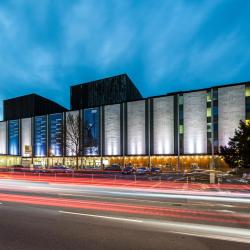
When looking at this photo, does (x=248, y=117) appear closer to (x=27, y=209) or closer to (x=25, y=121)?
(x=27, y=209)

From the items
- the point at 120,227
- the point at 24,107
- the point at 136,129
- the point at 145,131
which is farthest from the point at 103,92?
the point at 120,227

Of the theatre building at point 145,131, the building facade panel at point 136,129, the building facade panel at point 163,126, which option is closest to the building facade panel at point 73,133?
the theatre building at point 145,131

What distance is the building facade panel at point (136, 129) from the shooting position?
82562mm

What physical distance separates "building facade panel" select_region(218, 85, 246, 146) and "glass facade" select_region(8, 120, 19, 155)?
77827 mm

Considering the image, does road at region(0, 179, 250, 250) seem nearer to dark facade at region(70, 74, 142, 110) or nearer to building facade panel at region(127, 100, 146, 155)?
building facade panel at region(127, 100, 146, 155)

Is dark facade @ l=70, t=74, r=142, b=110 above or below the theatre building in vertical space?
above

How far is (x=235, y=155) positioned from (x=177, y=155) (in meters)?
30.8

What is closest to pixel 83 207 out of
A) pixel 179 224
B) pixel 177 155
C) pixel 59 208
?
pixel 59 208

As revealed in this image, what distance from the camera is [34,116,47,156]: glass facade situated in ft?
334

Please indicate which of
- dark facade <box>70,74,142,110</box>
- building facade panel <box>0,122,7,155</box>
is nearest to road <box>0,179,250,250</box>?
building facade panel <box>0,122,7,155</box>

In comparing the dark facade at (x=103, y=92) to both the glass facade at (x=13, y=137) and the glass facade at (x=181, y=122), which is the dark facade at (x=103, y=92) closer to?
the glass facade at (x=13, y=137)

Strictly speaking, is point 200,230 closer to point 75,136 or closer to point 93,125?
point 75,136

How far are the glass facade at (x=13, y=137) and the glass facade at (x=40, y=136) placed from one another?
9.83 meters

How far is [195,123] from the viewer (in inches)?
2965
